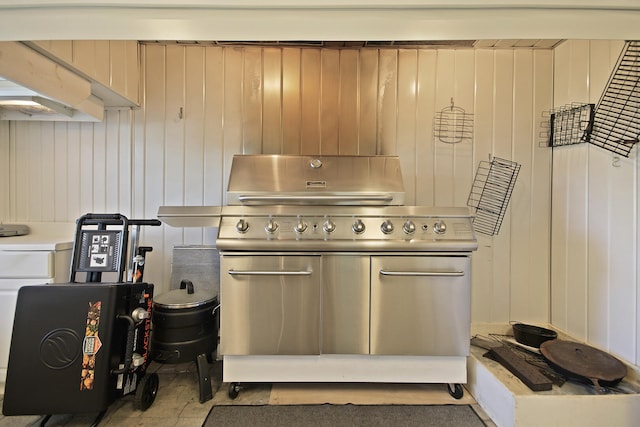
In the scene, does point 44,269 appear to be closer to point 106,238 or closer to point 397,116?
point 106,238

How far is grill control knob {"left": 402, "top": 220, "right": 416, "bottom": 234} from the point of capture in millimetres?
1541

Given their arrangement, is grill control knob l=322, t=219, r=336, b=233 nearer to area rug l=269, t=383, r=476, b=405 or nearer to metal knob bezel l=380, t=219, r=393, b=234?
metal knob bezel l=380, t=219, r=393, b=234

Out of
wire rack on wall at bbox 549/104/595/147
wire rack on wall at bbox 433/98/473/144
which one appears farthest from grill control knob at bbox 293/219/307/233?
wire rack on wall at bbox 549/104/595/147

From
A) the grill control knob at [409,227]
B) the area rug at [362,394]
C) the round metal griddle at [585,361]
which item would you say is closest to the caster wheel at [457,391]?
the area rug at [362,394]

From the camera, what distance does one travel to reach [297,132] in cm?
221

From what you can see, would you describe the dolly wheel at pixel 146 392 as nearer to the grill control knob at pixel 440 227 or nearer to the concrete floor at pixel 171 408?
the concrete floor at pixel 171 408

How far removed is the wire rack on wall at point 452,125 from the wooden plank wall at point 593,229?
662mm

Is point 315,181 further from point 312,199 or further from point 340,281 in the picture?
point 340,281

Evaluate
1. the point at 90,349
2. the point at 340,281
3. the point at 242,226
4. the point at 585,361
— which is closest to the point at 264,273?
the point at 242,226

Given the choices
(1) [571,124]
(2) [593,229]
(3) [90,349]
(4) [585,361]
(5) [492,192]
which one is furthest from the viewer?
(5) [492,192]

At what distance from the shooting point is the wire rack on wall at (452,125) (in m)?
2.21

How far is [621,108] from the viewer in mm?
1619

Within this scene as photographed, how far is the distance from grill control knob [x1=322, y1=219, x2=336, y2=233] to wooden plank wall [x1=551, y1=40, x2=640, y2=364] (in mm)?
1653

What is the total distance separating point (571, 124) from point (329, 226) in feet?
6.30
